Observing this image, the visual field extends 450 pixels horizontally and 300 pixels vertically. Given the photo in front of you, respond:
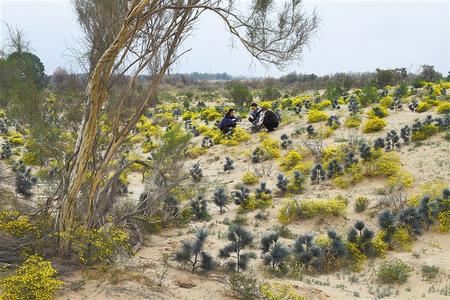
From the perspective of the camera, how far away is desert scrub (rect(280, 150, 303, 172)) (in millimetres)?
12863

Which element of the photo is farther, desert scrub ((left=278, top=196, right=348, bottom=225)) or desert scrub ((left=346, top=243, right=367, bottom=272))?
desert scrub ((left=278, top=196, right=348, bottom=225))

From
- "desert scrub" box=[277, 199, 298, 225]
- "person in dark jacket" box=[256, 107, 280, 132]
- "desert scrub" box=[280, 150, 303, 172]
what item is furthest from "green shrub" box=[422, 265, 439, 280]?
"person in dark jacket" box=[256, 107, 280, 132]

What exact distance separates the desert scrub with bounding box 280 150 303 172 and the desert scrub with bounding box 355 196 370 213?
3.83 meters

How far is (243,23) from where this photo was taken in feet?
18.6

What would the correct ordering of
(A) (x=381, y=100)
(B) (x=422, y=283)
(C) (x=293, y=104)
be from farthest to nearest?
(C) (x=293, y=104) < (A) (x=381, y=100) < (B) (x=422, y=283)

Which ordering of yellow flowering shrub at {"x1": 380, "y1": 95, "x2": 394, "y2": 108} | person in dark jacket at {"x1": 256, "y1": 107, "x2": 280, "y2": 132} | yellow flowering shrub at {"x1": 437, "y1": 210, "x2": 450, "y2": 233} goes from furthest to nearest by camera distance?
yellow flowering shrub at {"x1": 380, "y1": 95, "x2": 394, "y2": 108} → person in dark jacket at {"x1": 256, "y1": 107, "x2": 280, "y2": 132} → yellow flowering shrub at {"x1": 437, "y1": 210, "x2": 450, "y2": 233}

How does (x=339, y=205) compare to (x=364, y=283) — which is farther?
(x=339, y=205)

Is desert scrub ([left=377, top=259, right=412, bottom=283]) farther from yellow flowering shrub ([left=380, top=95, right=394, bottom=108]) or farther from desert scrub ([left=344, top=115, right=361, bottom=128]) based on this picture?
yellow flowering shrub ([left=380, top=95, right=394, bottom=108])

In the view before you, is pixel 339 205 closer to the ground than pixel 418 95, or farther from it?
closer to the ground

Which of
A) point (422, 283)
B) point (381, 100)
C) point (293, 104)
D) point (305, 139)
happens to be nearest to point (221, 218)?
point (422, 283)

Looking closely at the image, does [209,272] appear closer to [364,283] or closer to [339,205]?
[364,283]

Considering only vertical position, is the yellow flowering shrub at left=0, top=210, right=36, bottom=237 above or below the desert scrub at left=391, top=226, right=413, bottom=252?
above

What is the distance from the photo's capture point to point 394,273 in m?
6.18

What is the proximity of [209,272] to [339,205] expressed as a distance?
4086 mm
